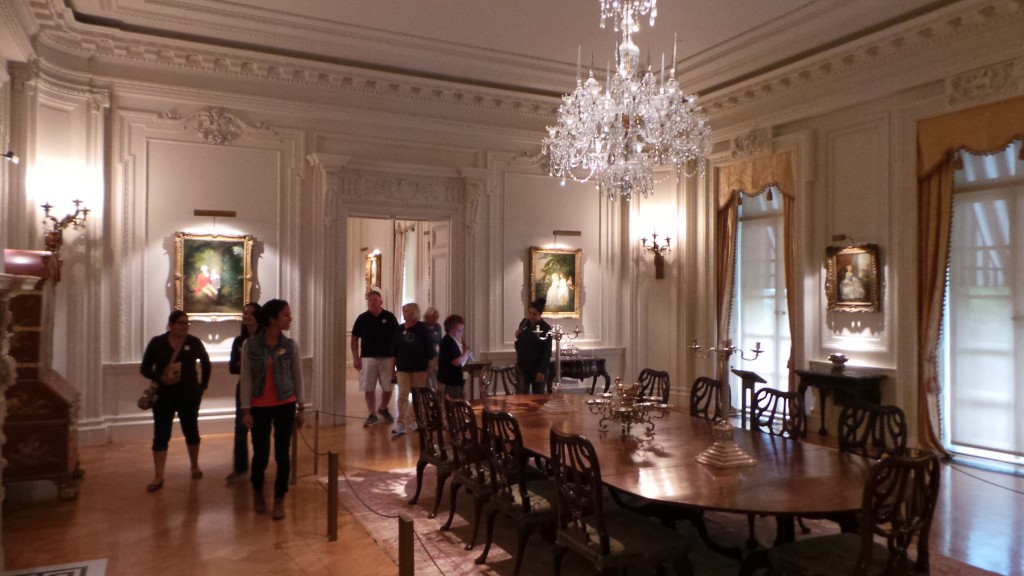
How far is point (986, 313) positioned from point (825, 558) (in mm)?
4698

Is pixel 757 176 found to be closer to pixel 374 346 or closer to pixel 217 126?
pixel 374 346

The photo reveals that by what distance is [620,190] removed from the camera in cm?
568

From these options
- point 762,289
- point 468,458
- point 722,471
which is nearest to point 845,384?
point 762,289

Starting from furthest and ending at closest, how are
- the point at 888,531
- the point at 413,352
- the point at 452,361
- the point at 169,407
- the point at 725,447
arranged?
the point at 413,352 < the point at 452,361 < the point at 169,407 < the point at 725,447 < the point at 888,531

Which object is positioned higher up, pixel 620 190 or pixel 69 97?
pixel 69 97

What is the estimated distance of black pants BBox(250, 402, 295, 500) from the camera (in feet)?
15.7

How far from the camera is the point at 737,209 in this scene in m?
8.76

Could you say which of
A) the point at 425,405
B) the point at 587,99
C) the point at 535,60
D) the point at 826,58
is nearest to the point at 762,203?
the point at 826,58

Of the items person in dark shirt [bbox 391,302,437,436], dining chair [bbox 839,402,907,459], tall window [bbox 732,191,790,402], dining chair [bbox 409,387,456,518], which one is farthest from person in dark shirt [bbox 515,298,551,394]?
dining chair [bbox 839,402,907,459]

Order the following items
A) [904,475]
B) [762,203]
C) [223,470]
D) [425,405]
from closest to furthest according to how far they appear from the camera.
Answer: [904,475] < [425,405] < [223,470] < [762,203]

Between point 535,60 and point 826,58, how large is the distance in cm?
313

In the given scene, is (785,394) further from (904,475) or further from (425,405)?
(425,405)

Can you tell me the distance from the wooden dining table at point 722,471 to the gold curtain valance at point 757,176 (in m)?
4.24

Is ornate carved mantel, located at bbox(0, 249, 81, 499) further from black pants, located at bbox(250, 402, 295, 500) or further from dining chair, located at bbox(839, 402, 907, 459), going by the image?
dining chair, located at bbox(839, 402, 907, 459)
